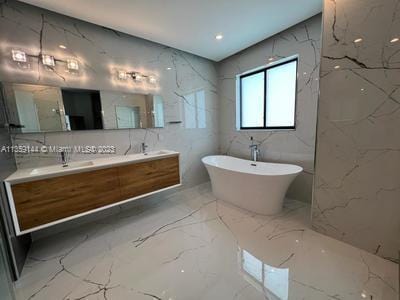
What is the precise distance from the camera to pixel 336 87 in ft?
5.70

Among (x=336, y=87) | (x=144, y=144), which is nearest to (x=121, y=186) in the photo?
(x=144, y=144)

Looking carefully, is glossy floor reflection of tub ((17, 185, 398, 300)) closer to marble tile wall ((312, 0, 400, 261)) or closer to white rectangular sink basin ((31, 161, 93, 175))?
marble tile wall ((312, 0, 400, 261))

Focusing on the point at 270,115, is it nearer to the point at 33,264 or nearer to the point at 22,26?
the point at 22,26

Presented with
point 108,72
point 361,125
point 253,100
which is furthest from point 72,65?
point 361,125

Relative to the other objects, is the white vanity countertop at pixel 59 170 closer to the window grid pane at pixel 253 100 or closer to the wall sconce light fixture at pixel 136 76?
the wall sconce light fixture at pixel 136 76

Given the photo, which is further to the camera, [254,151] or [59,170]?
[254,151]

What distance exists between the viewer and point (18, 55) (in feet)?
5.92

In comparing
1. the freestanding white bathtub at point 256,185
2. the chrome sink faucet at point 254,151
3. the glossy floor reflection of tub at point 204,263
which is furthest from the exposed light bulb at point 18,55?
the chrome sink faucet at point 254,151

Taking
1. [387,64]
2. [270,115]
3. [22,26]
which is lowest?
[270,115]

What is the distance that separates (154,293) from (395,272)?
2.00 metres

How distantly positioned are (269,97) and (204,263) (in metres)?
2.78

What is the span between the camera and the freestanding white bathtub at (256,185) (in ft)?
7.29

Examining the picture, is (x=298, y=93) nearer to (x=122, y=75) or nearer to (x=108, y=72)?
(x=122, y=75)

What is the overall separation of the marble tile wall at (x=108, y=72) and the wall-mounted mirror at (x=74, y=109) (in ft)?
0.28
